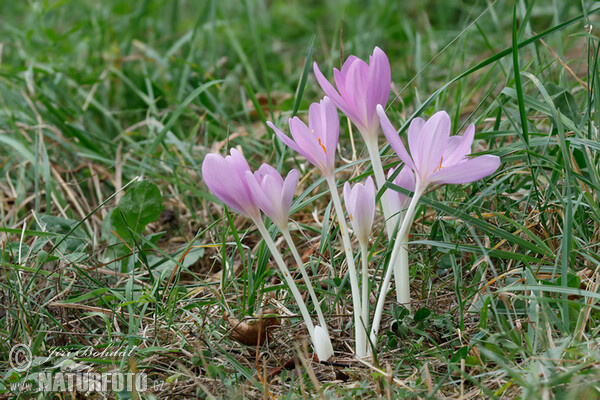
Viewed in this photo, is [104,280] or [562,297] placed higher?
[562,297]

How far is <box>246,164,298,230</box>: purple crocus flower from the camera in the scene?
136cm

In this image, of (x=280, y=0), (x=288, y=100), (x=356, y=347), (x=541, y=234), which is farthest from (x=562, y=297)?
(x=280, y=0)

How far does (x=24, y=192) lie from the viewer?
2.56 meters

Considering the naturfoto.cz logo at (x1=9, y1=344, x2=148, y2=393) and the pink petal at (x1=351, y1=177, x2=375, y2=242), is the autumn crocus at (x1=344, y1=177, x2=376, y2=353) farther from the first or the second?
the naturfoto.cz logo at (x1=9, y1=344, x2=148, y2=393)

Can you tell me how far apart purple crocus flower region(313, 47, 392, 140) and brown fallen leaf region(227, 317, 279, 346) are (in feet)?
1.98

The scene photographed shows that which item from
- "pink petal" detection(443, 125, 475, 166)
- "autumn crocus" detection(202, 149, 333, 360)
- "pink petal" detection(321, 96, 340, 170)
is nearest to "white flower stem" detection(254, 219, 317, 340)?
"autumn crocus" detection(202, 149, 333, 360)

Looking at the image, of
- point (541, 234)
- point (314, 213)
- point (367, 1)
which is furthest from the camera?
point (367, 1)

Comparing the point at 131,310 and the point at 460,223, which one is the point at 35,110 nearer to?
the point at 131,310

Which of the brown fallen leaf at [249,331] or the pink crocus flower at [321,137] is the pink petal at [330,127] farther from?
the brown fallen leaf at [249,331]

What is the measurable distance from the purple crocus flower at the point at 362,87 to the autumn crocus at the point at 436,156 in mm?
80

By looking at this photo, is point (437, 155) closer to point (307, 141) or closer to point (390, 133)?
point (390, 133)

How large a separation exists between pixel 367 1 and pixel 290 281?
381 cm

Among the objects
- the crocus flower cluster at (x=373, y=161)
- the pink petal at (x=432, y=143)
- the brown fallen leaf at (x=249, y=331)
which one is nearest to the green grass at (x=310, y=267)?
the brown fallen leaf at (x=249, y=331)

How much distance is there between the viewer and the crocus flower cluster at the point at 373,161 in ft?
4.39
